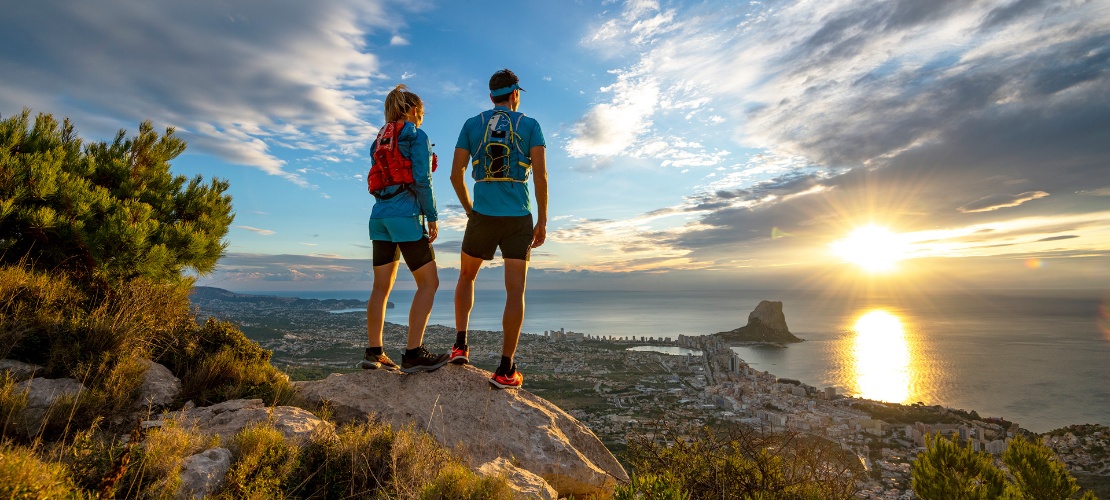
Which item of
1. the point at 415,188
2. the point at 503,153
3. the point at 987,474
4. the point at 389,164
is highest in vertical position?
the point at 503,153

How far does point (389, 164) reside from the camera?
160 inches

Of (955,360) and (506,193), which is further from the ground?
(506,193)

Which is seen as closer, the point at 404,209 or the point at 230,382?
the point at 404,209

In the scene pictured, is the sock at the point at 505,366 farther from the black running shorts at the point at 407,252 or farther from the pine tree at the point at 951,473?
the pine tree at the point at 951,473

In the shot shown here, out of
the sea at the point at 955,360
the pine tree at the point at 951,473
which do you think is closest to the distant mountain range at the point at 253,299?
the pine tree at the point at 951,473

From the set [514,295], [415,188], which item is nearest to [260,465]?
[514,295]

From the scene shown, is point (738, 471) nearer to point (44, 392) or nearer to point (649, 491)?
point (649, 491)

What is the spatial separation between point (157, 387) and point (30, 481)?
2.39 metres

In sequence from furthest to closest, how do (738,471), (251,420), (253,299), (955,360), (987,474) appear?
(955,360) → (253,299) → (987,474) → (738,471) → (251,420)

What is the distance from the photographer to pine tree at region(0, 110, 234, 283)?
507 centimetres

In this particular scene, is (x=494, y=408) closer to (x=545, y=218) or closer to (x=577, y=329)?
(x=545, y=218)

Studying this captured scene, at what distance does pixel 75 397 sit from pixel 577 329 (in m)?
103

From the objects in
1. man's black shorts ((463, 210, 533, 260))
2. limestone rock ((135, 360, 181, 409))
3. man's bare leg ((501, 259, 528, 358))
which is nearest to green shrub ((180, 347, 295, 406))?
limestone rock ((135, 360, 181, 409))

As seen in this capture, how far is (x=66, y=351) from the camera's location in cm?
381
